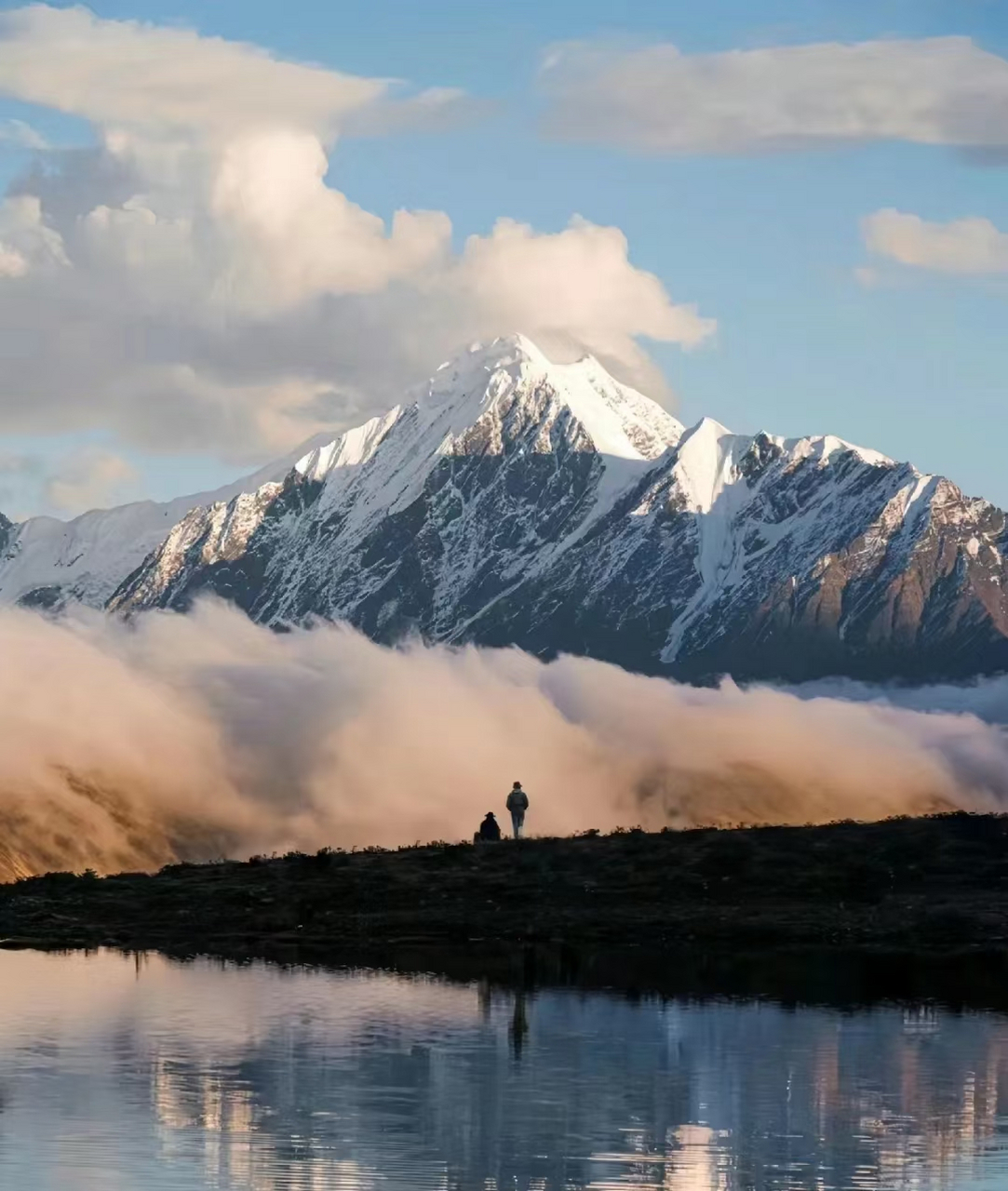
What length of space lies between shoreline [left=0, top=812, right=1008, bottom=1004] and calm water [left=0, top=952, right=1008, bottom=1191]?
8.70 meters

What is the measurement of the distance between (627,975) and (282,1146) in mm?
23139

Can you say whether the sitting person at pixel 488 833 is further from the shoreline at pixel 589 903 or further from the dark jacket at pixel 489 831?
the shoreline at pixel 589 903

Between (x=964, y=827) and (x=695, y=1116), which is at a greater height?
(x=964, y=827)

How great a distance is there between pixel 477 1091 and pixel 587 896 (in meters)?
32.4

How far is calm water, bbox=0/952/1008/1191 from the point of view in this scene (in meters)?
34.8

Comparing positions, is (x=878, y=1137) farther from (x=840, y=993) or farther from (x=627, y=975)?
(x=627, y=975)

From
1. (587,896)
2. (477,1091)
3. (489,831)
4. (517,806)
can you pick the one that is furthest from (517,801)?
(477,1091)

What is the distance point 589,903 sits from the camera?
238 ft

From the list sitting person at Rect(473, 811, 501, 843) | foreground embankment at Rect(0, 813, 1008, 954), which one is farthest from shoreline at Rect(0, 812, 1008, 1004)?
sitting person at Rect(473, 811, 501, 843)

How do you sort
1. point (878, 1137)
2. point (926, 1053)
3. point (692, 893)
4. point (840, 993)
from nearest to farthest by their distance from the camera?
point (878, 1137)
point (926, 1053)
point (840, 993)
point (692, 893)

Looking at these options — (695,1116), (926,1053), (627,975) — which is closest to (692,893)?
(627,975)

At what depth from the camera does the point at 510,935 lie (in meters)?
68.1

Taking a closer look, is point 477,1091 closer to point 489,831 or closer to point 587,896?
point 587,896

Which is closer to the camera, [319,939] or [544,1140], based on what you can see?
[544,1140]
